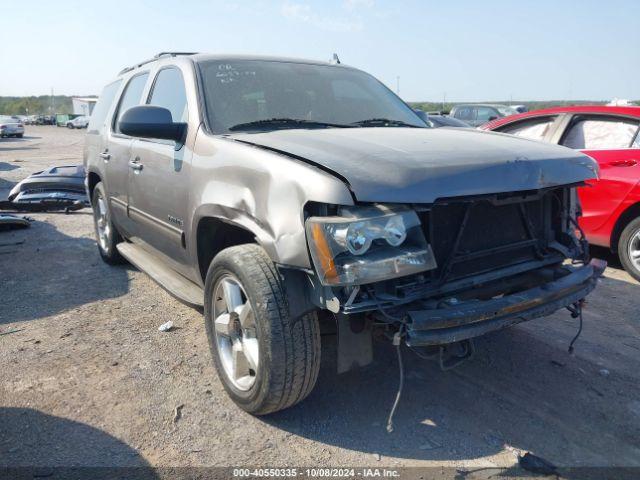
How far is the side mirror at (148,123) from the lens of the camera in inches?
127

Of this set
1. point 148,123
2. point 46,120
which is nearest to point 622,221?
point 148,123

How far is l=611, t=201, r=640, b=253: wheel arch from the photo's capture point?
5.29m

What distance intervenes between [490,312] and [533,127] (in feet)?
14.8

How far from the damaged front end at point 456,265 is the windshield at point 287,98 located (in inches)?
49.8

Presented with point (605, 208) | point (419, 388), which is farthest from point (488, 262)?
point (605, 208)

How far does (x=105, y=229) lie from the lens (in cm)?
575

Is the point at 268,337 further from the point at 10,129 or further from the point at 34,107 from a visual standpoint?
the point at 34,107

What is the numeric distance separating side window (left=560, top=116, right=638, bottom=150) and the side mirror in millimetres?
4395

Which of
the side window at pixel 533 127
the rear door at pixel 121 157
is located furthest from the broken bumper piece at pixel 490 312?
the side window at pixel 533 127

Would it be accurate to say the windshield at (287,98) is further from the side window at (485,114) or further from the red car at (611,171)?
the side window at (485,114)

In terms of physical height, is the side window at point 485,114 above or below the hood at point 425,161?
below

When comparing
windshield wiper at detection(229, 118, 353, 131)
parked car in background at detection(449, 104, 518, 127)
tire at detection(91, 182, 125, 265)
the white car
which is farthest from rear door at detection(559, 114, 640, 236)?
the white car

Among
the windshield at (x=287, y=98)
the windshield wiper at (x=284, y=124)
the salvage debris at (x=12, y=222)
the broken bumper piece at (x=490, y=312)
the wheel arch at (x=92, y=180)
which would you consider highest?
the windshield at (x=287, y=98)

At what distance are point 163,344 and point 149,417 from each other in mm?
968
